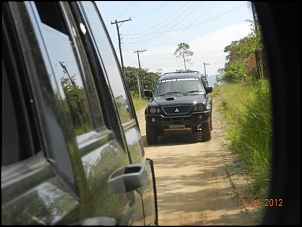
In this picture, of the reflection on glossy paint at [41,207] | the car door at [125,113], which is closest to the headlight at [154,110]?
the car door at [125,113]

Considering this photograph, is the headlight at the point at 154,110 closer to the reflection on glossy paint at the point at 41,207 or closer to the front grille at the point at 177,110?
the front grille at the point at 177,110

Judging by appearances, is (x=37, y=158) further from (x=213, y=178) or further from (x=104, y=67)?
(x=213, y=178)

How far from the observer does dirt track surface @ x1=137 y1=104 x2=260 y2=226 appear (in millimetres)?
3859

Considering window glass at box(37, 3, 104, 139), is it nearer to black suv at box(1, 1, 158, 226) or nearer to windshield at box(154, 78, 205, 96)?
black suv at box(1, 1, 158, 226)

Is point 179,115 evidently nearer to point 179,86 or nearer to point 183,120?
point 183,120

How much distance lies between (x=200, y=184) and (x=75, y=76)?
3.44 metres

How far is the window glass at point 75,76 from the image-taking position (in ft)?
6.67

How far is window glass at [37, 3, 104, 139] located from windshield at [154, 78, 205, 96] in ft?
25.5

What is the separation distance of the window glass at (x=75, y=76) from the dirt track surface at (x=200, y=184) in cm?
72

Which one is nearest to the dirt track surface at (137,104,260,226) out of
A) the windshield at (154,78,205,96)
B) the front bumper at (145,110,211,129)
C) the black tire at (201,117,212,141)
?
the black tire at (201,117,212,141)

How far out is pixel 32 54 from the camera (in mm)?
1474

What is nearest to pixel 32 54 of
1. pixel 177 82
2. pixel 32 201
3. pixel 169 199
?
pixel 32 201

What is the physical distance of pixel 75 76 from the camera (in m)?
2.31

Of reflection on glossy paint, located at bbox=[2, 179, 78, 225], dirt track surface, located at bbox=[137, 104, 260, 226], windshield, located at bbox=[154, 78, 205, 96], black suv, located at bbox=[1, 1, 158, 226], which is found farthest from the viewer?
windshield, located at bbox=[154, 78, 205, 96]
